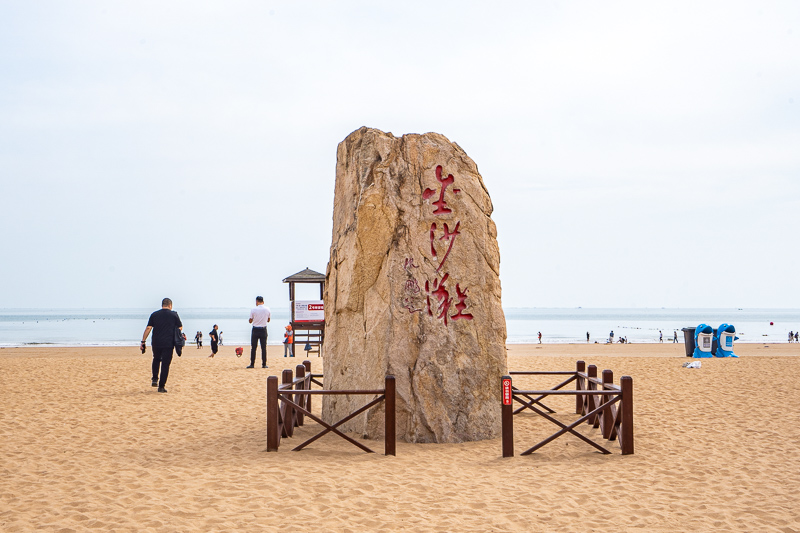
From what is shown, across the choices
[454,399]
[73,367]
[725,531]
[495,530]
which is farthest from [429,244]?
[73,367]

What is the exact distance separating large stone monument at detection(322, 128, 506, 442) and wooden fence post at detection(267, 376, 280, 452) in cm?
134

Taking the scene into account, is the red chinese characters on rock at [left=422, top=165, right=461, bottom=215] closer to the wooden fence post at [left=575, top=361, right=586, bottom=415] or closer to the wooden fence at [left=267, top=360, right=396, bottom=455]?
the wooden fence at [left=267, top=360, right=396, bottom=455]

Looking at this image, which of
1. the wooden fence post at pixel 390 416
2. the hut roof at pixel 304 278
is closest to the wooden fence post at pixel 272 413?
the wooden fence post at pixel 390 416

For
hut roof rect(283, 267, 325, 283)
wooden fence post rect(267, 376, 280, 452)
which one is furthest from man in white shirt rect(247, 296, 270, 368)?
wooden fence post rect(267, 376, 280, 452)

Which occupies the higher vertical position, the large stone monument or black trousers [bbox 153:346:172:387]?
the large stone monument

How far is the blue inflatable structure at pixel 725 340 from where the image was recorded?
2305cm

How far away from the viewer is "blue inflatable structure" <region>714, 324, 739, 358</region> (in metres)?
23.0

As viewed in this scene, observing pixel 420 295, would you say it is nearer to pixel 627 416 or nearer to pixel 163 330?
pixel 627 416

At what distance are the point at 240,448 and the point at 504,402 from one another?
360 cm

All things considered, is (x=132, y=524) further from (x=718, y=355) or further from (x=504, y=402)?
(x=718, y=355)

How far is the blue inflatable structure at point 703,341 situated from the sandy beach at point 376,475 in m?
11.7

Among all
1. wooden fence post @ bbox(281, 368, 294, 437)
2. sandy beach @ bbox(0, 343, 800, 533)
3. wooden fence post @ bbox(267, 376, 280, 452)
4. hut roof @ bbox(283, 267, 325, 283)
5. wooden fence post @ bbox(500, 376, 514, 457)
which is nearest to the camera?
sandy beach @ bbox(0, 343, 800, 533)

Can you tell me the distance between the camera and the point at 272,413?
7848 mm

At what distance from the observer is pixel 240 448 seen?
815cm
